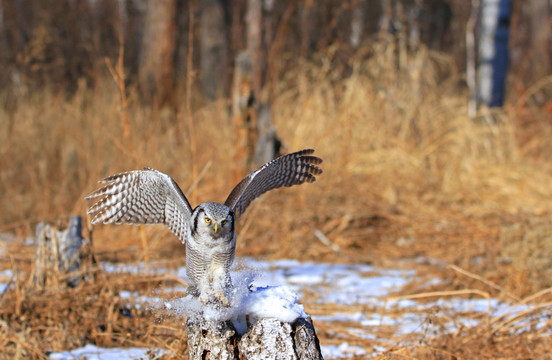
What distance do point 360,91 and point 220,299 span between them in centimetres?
489

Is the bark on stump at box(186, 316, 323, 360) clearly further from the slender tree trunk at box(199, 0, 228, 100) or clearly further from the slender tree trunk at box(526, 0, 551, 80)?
the slender tree trunk at box(526, 0, 551, 80)

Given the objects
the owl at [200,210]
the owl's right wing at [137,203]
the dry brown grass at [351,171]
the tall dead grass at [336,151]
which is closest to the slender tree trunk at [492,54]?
the dry brown grass at [351,171]

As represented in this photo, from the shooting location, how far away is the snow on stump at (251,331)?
179 cm

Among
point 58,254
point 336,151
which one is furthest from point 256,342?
point 336,151

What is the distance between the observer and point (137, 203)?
2.15 meters

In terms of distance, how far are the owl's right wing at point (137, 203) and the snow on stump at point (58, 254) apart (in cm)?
112

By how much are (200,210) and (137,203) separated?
1.48 ft

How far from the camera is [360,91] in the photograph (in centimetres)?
644

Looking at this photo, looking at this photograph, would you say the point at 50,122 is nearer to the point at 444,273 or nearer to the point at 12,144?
the point at 12,144

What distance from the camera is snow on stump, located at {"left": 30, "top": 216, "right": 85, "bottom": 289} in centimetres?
319

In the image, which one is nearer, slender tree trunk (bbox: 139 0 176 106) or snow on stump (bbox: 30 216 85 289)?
snow on stump (bbox: 30 216 85 289)

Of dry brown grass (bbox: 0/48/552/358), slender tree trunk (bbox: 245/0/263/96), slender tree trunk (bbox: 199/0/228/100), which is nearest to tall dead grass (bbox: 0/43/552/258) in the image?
dry brown grass (bbox: 0/48/552/358)

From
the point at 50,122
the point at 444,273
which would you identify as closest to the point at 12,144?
the point at 50,122

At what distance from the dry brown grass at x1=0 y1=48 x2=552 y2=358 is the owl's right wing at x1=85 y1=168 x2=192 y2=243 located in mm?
1511
